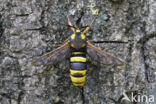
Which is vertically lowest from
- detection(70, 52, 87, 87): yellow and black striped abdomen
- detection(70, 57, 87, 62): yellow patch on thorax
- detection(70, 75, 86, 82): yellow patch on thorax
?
detection(70, 75, 86, 82): yellow patch on thorax

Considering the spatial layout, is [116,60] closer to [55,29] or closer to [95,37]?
[95,37]

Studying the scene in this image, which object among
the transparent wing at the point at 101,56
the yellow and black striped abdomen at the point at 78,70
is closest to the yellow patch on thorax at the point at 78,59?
the yellow and black striped abdomen at the point at 78,70

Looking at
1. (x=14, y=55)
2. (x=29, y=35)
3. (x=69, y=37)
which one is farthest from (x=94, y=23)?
(x=14, y=55)

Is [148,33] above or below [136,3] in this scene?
below

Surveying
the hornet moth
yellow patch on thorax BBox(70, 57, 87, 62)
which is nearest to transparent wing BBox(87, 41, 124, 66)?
the hornet moth

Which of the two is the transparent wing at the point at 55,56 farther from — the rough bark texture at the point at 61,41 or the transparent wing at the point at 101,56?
the transparent wing at the point at 101,56

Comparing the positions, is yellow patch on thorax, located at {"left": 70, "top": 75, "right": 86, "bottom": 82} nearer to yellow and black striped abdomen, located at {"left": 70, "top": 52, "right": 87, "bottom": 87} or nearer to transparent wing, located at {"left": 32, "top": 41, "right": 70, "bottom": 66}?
yellow and black striped abdomen, located at {"left": 70, "top": 52, "right": 87, "bottom": 87}
